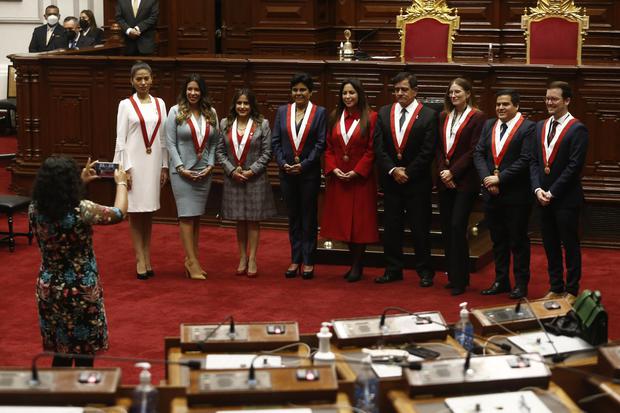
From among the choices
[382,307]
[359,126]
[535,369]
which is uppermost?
[359,126]

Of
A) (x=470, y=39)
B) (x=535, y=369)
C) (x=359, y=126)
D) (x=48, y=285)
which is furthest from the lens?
(x=470, y=39)

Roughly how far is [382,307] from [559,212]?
57.5 inches

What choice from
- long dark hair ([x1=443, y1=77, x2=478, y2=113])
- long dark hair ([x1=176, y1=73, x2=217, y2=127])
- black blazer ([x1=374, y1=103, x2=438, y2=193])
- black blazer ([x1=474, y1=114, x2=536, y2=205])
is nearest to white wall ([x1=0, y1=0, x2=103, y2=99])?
long dark hair ([x1=176, y1=73, x2=217, y2=127])

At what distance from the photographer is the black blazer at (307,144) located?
895 centimetres

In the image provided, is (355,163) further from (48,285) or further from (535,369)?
(535,369)

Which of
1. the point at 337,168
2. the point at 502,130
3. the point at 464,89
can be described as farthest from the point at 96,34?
the point at 502,130

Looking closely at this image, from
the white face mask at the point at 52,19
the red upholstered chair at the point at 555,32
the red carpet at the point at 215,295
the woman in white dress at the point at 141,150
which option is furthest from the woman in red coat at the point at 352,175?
the white face mask at the point at 52,19

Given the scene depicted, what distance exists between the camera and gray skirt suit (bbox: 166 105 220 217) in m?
8.88

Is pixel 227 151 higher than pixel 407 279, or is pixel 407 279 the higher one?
pixel 227 151

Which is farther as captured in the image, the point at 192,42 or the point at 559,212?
the point at 192,42

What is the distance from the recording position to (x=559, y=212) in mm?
8117

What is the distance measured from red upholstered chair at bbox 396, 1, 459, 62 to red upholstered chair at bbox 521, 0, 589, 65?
81 cm

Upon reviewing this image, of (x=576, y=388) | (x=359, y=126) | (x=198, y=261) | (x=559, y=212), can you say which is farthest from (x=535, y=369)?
(x=198, y=261)

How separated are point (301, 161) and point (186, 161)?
92 cm
